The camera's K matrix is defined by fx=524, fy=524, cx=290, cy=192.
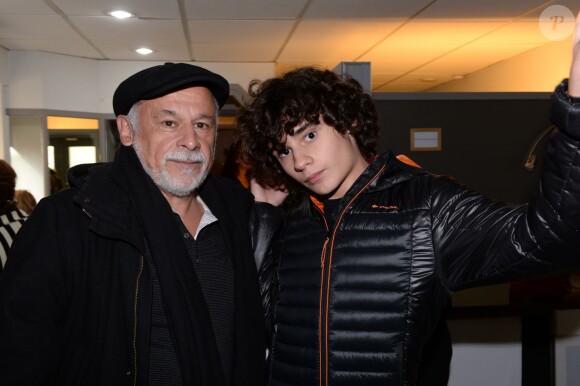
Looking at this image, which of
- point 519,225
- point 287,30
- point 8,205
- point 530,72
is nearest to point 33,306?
point 519,225

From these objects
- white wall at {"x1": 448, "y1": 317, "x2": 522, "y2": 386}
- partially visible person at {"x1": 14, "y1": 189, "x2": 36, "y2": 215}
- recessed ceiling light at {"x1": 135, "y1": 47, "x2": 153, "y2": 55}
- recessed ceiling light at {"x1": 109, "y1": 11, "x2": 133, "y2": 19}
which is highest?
recessed ceiling light at {"x1": 135, "y1": 47, "x2": 153, "y2": 55}

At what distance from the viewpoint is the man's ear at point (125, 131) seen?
165 cm

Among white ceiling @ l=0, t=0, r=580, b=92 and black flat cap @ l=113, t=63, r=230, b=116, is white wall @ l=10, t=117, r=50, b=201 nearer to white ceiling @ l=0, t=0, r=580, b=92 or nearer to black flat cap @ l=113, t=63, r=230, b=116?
white ceiling @ l=0, t=0, r=580, b=92

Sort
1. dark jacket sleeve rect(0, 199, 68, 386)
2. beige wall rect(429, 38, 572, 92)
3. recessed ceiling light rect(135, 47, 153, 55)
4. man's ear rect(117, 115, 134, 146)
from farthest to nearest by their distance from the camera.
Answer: recessed ceiling light rect(135, 47, 153, 55)
beige wall rect(429, 38, 572, 92)
man's ear rect(117, 115, 134, 146)
dark jacket sleeve rect(0, 199, 68, 386)

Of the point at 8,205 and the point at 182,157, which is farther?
the point at 8,205

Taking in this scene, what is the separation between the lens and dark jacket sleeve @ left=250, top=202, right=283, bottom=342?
5.54 ft

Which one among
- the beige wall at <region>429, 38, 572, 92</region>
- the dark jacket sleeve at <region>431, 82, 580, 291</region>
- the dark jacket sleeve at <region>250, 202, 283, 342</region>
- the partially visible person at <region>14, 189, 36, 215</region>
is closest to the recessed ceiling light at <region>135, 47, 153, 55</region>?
the partially visible person at <region>14, 189, 36, 215</region>

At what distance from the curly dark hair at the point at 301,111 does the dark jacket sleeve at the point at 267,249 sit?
174mm

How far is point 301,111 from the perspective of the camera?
1.51m

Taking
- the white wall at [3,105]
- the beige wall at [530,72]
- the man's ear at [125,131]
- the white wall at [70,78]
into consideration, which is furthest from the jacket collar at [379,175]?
the white wall at [3,105]

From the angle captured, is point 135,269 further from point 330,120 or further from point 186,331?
point 330,120

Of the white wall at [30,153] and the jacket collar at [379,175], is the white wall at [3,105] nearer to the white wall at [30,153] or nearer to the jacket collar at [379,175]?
the white wall at [30,153]

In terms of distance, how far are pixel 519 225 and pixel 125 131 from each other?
1.18m

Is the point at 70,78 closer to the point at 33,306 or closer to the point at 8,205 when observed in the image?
the point at 8,205
